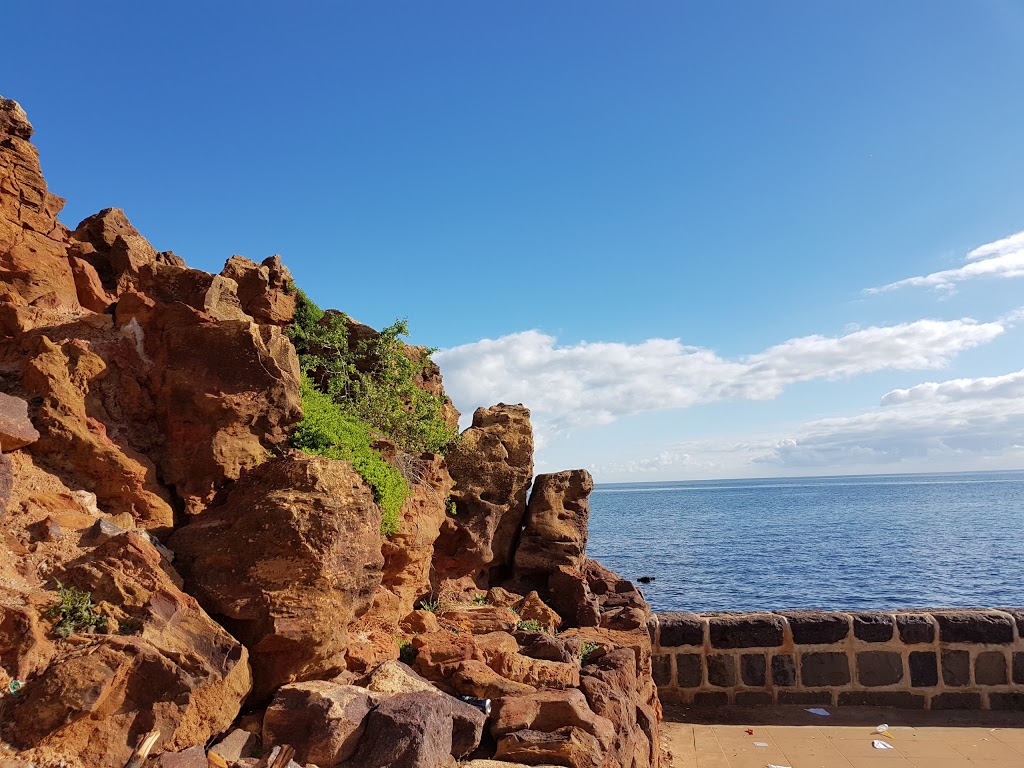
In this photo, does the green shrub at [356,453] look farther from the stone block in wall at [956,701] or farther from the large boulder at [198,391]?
the stone block in wall at [956,701]

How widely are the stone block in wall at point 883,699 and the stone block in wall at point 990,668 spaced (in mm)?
905

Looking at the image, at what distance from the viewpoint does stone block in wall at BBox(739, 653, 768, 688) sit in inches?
403

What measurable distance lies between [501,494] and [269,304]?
196 inches

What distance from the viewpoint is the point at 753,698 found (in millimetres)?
10195

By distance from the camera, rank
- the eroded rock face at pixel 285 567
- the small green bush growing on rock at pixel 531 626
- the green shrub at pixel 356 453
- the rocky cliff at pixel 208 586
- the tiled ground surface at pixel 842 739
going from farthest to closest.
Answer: the tiled ground surface at pixel 842 739
the small green bush growing on rock at pixel 531 626
the green shrub at pixel 356 453
the eroded rock face at pixel 285 567
the rocky cliff at pixel 208 586

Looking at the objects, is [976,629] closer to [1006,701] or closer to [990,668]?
[990,668]

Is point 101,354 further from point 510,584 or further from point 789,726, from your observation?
point 789,726

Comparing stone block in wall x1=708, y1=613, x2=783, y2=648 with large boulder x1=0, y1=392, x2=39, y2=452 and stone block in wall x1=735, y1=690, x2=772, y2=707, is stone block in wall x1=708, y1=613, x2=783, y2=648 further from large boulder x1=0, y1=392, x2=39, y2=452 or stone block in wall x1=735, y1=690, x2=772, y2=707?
large boulder x1=0, y1=392, x2=39, y2=452

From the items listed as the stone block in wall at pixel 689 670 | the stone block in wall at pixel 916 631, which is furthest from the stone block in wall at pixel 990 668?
the stone block in wall at pixel 689 670

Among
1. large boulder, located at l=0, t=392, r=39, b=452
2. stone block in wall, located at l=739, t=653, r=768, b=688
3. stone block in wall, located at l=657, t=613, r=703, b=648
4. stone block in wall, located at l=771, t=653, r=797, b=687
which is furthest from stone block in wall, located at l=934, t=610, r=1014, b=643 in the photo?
large boulder, located at l=0, t=392, r=39, b=452

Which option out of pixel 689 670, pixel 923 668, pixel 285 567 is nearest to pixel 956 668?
pixel 923 668

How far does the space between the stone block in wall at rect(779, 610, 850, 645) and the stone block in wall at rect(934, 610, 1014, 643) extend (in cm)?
141

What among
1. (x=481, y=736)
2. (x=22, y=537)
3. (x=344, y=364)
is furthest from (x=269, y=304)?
(x=481, y=736)

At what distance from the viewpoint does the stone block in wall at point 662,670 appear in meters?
10.4
